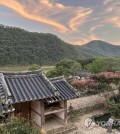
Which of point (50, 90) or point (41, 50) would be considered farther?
point (41, 50)

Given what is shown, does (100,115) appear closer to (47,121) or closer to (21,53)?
(47,121)

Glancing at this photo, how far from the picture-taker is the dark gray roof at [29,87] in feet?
31.7

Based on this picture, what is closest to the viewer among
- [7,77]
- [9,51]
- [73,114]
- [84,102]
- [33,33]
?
[7,77]

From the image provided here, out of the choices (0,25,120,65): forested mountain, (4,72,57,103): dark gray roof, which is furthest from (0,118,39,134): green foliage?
(0,25,120,65): forested mountain

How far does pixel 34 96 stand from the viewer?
9836mm

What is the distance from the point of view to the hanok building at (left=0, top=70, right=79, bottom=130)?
9.27 metres

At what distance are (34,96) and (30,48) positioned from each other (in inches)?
2889

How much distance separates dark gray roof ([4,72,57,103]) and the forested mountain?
5874 cm

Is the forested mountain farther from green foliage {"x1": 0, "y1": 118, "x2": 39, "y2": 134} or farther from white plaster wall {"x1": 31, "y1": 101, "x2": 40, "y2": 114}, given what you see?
green foliage {"x1": 0, "y1": 118, "x2": 39, "y2": 134}

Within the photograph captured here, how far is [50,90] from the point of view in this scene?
1057 centimetres

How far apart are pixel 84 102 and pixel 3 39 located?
6704cm

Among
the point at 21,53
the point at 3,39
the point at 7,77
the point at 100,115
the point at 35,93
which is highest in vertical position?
the point at 3,39

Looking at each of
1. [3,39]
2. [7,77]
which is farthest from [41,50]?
[7,77]

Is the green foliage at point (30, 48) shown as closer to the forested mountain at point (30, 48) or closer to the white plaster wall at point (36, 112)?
the forested mountain at point (30, 48)
